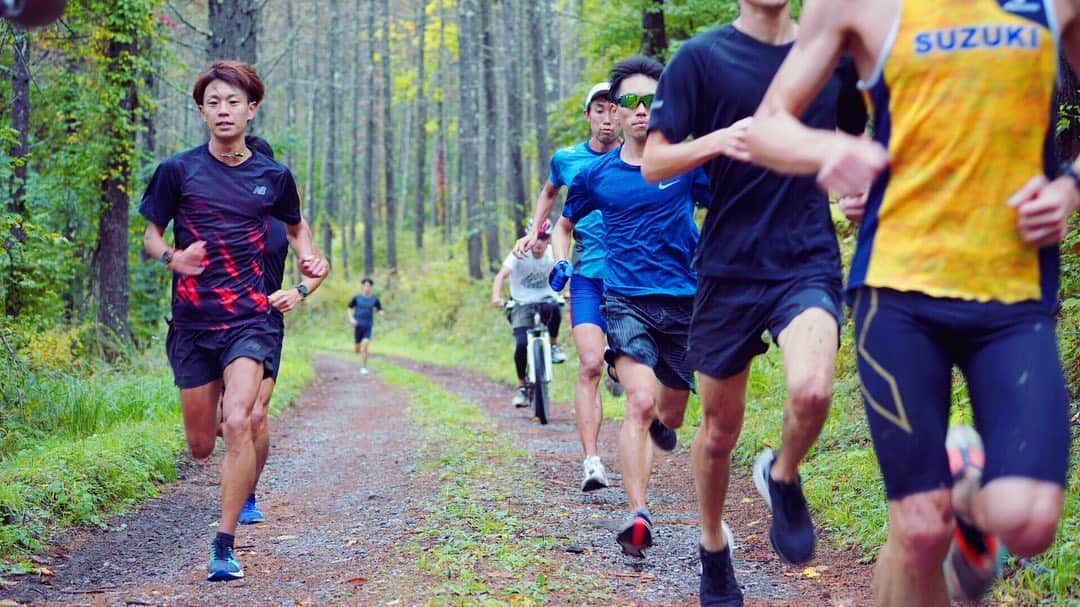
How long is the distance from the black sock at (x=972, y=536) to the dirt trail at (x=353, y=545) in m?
2.06

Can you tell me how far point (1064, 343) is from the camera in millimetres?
6641

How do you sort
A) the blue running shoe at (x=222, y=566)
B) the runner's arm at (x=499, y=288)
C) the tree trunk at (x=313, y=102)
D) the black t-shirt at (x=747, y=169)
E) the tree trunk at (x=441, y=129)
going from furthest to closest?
the tree trunk at (x=313, y=102)
the tree trunk at (x=441, y=129)
the runner's arm at (x=499, y=288)
the blue running shoe at (x=222, y=566)
the black t-shirt at (x=747, y=169)

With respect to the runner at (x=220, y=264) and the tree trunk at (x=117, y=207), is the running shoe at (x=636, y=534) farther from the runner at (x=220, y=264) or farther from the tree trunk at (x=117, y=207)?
the tree trunk at (x=117, y=207)

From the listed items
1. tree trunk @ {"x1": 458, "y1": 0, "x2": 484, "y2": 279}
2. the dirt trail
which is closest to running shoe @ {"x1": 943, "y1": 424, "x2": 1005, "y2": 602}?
the dirt trail

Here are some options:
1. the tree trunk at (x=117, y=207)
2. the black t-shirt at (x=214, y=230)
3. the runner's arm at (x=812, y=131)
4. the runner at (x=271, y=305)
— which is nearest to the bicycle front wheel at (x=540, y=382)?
the runner at (x=271, y=305)

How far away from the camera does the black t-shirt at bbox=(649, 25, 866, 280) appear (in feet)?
13.8

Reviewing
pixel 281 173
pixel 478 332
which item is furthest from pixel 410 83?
pixel 281 173

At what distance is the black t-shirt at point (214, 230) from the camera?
6109 millimetres

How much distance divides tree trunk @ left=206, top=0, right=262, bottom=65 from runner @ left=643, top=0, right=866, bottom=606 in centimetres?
1236

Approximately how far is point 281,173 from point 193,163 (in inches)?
19.5

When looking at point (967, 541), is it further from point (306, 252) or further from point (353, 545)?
point (306, 252)

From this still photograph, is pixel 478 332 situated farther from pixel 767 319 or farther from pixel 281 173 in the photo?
pixel 767 319

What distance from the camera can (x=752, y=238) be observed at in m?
4.23

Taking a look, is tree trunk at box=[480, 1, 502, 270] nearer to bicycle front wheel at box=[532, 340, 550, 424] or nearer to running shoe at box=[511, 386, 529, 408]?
running shoe at box=[511, 386, 529, 408]
